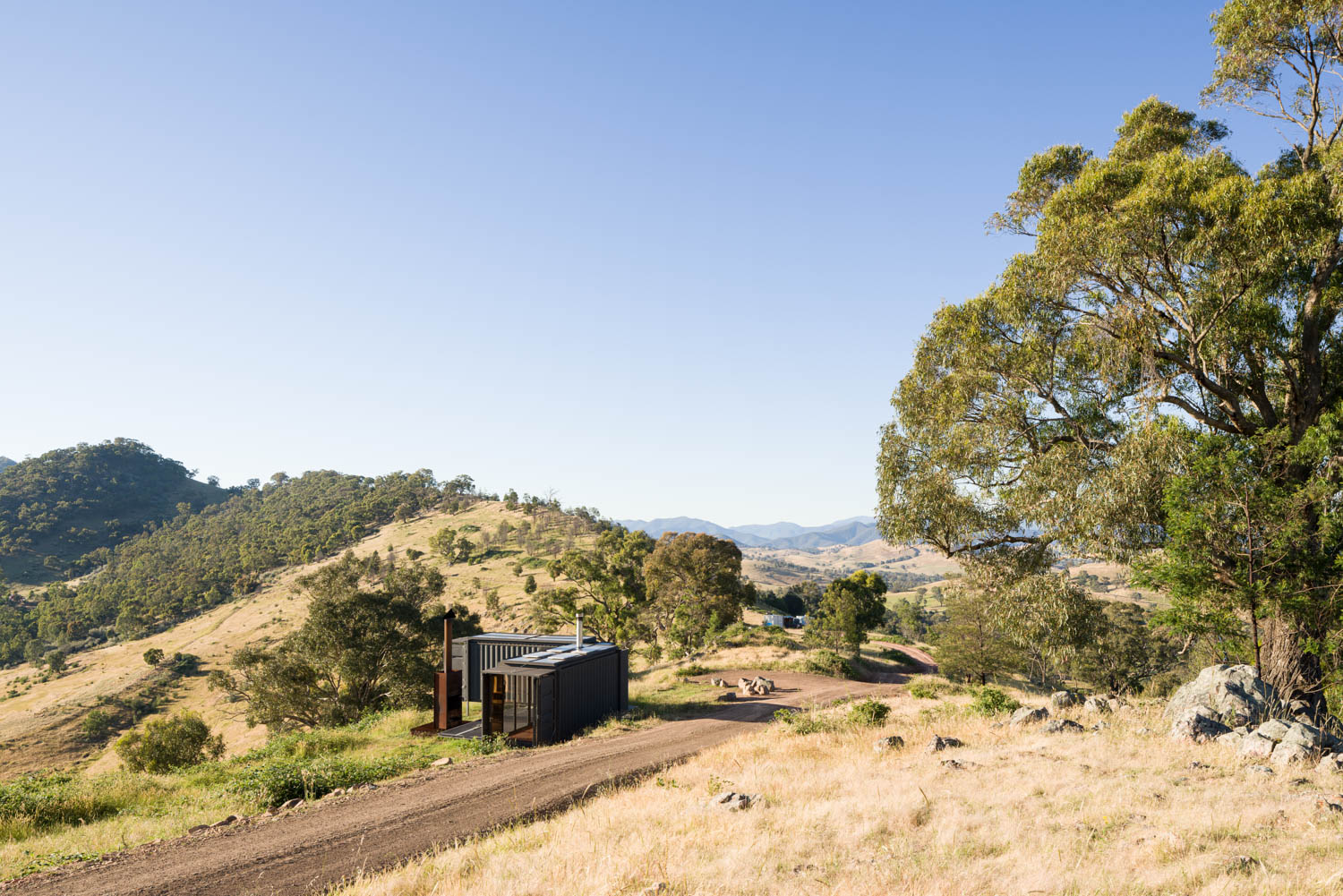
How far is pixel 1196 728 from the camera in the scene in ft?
46.8

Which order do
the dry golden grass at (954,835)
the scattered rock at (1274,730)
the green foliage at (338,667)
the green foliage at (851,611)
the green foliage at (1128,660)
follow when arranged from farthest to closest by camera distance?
the green foliage at (851,611)
the green foliage at (1128,660)
the green foliage at (338,667)
the scattered rock at (1274,730)
the dry golden grass at (954,835)

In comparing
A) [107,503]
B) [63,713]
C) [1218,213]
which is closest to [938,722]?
[1218,213]

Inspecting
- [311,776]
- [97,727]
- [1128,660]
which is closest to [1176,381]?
[311,776]

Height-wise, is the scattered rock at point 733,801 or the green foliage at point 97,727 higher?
the scattered rock at point 733,801

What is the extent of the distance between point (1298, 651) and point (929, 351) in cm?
1254

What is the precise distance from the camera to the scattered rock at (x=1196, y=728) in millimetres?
14062

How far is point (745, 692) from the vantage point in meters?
32.2

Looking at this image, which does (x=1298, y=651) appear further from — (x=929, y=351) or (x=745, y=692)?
(x=745, y=692)

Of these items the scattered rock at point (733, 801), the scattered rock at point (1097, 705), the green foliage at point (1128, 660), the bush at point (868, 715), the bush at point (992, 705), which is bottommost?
the green foliage at point (1128, 660)

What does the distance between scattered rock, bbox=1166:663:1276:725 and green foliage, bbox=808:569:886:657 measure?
35.9 meters

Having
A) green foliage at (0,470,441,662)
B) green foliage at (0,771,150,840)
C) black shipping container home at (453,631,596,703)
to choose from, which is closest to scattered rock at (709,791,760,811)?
green foliage at (0,771,150,840)

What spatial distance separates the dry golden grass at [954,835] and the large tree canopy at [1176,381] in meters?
5.45

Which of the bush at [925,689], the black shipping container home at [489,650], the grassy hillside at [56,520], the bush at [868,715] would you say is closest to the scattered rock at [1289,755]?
the bush at [868,715]

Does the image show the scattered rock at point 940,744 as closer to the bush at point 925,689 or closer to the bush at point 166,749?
the bush at point 925,689
